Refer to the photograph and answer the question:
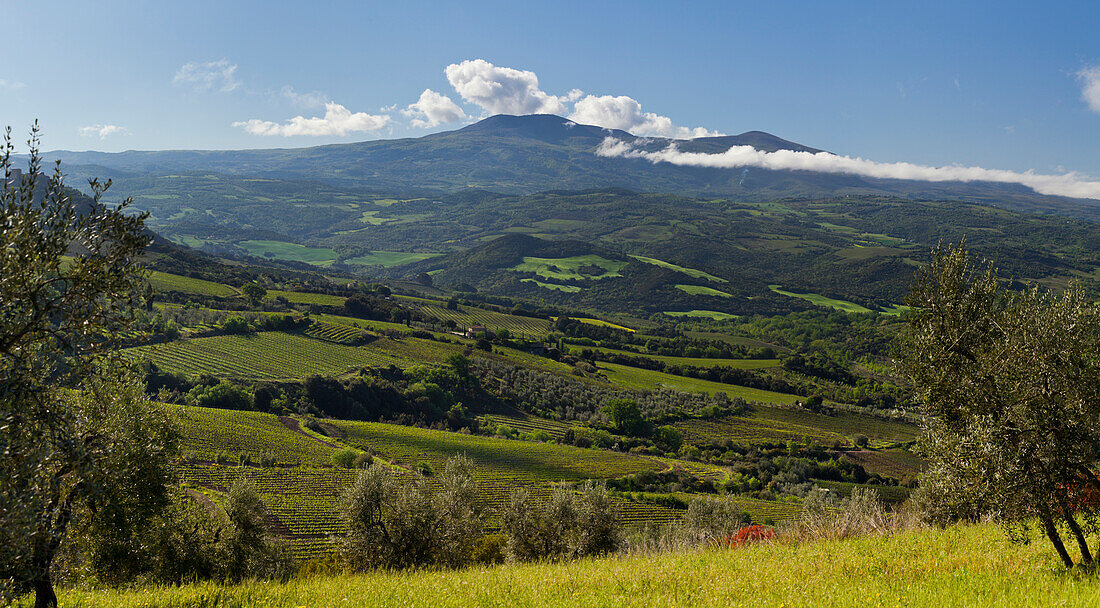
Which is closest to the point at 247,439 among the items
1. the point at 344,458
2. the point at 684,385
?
the point at 344,458

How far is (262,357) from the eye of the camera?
117m

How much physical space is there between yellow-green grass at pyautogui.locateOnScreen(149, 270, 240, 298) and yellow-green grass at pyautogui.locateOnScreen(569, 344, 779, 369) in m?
104

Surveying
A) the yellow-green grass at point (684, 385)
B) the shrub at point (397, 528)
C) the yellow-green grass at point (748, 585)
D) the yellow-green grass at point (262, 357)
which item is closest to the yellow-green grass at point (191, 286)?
the yellow-green grass at point (262, 357)

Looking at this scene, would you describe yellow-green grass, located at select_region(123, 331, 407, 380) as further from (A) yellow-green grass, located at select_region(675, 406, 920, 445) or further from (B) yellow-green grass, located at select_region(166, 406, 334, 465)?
(A) yellow-green grass, located at select_region(675, 406, 920, 445)

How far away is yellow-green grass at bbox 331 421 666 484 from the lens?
263ft

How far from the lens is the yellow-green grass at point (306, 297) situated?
168500 millimetres

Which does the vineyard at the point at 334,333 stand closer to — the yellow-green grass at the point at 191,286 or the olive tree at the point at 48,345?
the yellow-green grass at the point at 191,286

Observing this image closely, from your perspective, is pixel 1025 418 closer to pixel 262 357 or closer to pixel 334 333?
pixel 262 357

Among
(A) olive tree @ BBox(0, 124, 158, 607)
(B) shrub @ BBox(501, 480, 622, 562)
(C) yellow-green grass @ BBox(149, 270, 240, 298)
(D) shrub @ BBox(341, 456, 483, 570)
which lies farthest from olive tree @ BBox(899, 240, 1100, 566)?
(C) yellow-green grass @ BBox(149, 270, 240, 298)

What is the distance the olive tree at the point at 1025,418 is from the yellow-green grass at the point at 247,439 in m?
72.4

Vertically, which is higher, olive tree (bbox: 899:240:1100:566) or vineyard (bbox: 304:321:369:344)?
olive tree (bbox: 899:240:1100:566)

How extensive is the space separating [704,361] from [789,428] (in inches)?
2006

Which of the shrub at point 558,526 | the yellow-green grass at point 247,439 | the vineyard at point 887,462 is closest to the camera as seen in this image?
the shrub at point 558,526

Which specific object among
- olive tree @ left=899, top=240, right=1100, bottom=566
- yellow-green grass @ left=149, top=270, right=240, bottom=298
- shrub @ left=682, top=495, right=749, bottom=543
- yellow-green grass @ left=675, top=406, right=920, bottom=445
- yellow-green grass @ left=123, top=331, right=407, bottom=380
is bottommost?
yellow-green grass @ left=675, top=406, right=920, bottom=445
